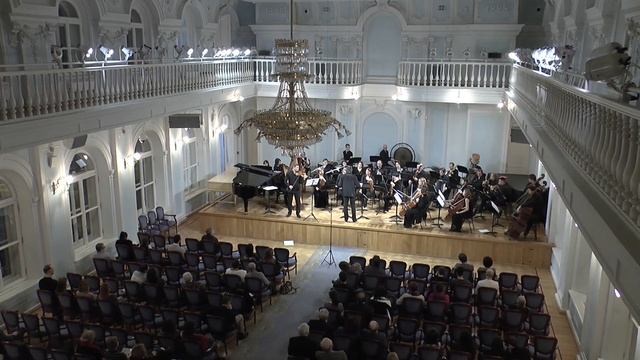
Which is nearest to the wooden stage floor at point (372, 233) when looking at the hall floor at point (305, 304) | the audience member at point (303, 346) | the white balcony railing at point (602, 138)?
the hall floor at point (305, 304)

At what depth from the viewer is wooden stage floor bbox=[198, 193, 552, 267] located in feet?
50.3

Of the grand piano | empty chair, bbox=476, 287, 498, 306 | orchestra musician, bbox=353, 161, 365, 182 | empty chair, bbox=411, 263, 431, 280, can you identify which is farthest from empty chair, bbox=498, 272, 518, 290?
the grand piano

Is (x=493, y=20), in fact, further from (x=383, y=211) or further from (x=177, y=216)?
(x=177, y=216)

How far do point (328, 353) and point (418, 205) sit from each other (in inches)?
324

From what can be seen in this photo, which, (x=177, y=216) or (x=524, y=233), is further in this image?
(x=177, y=216)

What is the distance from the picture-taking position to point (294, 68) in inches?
415

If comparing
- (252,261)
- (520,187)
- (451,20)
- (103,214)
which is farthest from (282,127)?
(451,20)

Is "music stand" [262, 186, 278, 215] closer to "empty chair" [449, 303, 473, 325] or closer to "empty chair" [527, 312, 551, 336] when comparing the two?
"empty chair" [449, 303, 473, 325]

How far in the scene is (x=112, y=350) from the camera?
8.73 meters

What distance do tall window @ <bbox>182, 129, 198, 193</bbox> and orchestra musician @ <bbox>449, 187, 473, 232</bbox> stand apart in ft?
30.5

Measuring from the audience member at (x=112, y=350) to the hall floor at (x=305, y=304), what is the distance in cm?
244

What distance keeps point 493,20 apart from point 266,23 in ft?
30.1

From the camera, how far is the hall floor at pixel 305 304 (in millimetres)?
10922

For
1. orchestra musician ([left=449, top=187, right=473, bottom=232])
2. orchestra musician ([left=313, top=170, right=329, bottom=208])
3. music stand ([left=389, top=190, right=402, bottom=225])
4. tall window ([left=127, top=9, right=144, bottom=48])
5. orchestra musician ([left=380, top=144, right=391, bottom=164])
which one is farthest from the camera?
orchestra musician ([left=380, top=144, right=391, bottom=164])
